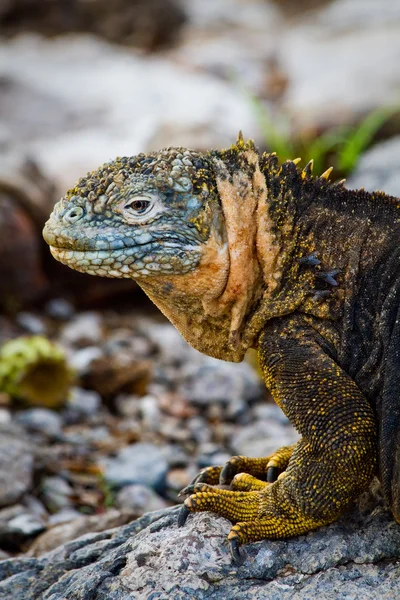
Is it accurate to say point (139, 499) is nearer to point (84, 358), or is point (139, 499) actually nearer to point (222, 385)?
point (222, 385)

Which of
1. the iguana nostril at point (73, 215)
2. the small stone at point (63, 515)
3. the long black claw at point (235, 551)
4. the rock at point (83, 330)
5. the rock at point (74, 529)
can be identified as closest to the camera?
the long black claw at point (235, 551)

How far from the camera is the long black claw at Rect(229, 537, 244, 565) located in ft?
14.0

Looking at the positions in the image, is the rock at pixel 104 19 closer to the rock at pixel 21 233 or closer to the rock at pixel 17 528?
the rock at pixel 21 233

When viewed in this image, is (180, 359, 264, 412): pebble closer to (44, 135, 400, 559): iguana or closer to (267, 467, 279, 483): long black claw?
(267, 467, 279, 483): long black claw

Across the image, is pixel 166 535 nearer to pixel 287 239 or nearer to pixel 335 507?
pixel 335 507

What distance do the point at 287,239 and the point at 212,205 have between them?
1.51ft

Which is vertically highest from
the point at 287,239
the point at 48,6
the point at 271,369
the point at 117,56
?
the point at 48,6

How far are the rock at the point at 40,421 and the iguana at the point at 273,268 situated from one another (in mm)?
4354

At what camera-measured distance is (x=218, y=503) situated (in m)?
A: 4.57

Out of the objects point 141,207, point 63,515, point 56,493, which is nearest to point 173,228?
point 141,207

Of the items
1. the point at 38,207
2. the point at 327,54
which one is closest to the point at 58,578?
the point at 38,207

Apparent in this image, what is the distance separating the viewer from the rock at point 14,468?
692cm

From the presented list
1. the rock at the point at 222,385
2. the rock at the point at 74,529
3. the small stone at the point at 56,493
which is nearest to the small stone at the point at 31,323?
the rock at the point at 222,385

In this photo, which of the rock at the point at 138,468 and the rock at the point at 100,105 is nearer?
the rock at the point at 138,468
